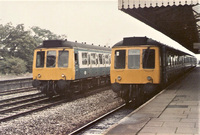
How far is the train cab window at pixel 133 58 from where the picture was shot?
42.1ft

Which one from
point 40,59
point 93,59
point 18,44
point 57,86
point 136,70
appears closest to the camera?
point 136,70

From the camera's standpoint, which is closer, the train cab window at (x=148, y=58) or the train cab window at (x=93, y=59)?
the train cab window at (x=148, y=58)

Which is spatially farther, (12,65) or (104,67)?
(12,65)

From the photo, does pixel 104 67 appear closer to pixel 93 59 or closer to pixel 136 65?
pixel 93 59

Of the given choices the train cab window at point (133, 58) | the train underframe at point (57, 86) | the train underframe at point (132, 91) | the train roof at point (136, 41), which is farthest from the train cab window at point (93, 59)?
the train underframe at point (132, 91)

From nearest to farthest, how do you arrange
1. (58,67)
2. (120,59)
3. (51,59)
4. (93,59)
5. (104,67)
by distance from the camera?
(120,59) < (58,67) < (51,59) < (93,59) < (104,67)

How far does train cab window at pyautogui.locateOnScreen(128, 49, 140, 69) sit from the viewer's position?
12.8 metres

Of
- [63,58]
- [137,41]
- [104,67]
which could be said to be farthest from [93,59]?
[137,41]

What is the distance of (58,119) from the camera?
411 inches

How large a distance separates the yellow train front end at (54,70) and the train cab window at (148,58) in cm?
406

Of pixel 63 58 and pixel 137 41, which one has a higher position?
pixel 137 41

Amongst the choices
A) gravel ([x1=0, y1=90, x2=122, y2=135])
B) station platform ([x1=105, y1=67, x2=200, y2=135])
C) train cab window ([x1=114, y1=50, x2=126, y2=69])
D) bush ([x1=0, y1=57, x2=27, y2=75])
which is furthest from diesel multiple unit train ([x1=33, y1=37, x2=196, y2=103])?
bush ([x1=0, y1=57, x2=27, y2=75])

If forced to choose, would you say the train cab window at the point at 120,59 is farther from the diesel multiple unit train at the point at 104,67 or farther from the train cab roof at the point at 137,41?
the train cab roof at the point at 137,41

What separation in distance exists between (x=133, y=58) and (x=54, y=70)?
4.49 m
